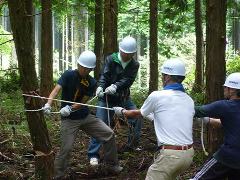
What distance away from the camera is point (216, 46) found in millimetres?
6535

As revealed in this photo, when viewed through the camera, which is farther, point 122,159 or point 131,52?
point 122,159

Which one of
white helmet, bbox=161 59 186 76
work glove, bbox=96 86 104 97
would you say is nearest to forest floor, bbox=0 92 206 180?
work glove, bbox=96 86 104 97

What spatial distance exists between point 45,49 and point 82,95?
6955mm

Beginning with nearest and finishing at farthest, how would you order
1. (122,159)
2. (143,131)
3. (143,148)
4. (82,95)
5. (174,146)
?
1. (174,146)
2. (82,95)
3. (122,159)
4. (143,148)
5. (143,131)

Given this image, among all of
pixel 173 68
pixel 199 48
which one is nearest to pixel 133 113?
pixel 173 68

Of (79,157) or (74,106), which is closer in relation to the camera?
(74,106)

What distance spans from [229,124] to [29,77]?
102 inches

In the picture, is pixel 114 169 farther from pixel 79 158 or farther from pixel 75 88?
pixel 75 88

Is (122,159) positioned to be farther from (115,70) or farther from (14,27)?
(14,27)

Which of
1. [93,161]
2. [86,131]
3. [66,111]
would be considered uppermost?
[66,111]

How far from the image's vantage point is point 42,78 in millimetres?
13992

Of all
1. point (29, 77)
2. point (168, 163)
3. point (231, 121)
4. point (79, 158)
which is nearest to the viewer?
point (168, 163)

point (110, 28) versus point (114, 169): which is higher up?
point (110, 28)

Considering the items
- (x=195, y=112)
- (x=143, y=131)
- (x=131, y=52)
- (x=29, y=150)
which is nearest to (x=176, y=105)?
(x=195, y=112)
